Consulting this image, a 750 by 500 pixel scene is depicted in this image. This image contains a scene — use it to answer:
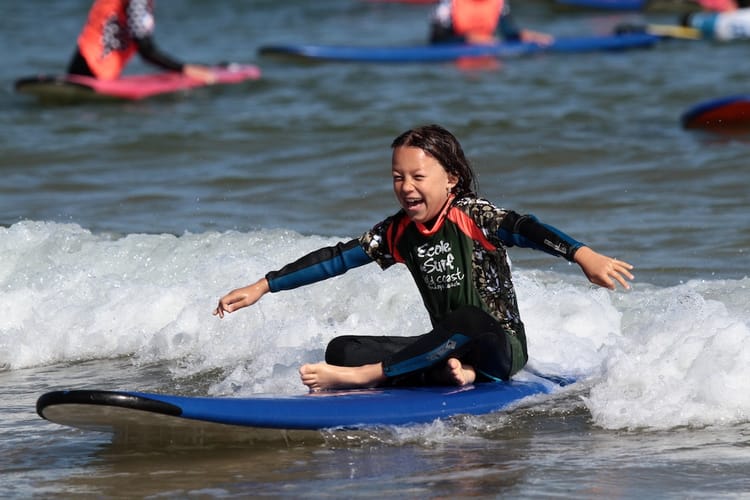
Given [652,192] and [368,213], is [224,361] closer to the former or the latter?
[368,213]

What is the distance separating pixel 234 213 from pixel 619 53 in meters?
8.78

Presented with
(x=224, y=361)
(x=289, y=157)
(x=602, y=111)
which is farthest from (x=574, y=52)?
(x=224, y=361)

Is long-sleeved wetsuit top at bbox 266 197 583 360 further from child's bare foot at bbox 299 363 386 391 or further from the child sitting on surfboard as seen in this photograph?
child's bare foot at bbox 299 363 386 391

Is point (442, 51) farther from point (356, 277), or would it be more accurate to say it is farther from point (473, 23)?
point (356, 277)

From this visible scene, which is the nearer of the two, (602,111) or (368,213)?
(368,213)

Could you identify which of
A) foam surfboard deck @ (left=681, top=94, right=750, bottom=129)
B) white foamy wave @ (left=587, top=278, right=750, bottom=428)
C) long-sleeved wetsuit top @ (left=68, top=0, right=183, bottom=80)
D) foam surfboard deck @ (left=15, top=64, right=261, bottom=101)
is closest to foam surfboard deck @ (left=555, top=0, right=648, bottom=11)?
A: foam surfboard deck @ (left=15, top=64, right=261, bottom=101)

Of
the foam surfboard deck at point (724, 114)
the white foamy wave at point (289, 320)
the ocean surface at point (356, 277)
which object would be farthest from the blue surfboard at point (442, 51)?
the white foamy wave at point (289, 320)

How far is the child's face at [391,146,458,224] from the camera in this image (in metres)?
3.97

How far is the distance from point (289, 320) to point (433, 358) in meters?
1.45

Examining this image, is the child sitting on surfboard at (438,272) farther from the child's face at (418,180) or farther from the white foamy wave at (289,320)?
the white foamy wave at (289,320)

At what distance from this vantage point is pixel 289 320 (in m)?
5.39

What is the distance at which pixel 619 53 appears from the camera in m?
15.6

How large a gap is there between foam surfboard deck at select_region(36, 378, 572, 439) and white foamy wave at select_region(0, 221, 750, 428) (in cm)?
44

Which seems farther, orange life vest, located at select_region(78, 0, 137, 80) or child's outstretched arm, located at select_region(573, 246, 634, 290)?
orange life vest, located at select_region(78, 0, 137, 80)
